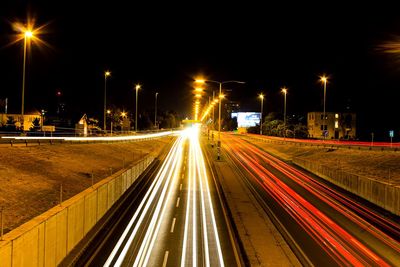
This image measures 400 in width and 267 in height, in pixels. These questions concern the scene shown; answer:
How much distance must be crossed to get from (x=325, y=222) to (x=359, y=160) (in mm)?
22231

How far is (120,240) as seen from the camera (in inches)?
876

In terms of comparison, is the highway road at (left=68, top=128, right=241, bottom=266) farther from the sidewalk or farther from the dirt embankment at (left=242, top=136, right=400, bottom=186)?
the dirt embankment at (left=242, top=136, right=400, bottom=186)

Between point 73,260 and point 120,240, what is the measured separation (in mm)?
4108

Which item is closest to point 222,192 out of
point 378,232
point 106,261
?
A: point 378,232

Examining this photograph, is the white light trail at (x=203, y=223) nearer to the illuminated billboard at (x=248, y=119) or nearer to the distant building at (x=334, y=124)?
the distant building at (x=334, y=124)

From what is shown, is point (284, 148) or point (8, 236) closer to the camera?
point (8, 236)

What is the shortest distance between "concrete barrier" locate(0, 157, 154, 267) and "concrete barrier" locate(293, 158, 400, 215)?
1977cm

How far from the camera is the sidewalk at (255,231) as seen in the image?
65.7 ft

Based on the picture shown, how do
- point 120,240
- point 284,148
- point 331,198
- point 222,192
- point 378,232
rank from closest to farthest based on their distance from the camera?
point 120,240 < point 378,232 < point 331,198 < point 222,192 < point 284,148

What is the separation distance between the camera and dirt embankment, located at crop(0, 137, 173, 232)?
63.5ft

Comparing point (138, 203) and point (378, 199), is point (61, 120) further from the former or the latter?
point (378, 199)

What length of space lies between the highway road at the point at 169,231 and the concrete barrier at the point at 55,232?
123 cm

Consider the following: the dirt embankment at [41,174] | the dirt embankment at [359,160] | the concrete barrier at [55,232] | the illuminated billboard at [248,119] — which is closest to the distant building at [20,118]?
the dirt embankment at [41,174]

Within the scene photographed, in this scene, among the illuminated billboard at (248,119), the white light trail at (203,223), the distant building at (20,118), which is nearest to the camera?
the white light trail at (203,223)
